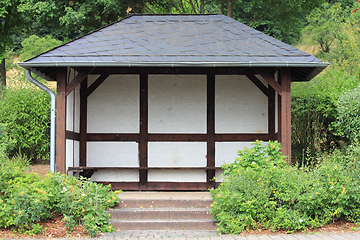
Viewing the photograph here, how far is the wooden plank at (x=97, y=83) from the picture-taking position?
812cm

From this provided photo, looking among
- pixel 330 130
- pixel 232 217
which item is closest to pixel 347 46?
pixel 330 130

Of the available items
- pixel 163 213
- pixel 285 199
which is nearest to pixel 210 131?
pixel 163 213

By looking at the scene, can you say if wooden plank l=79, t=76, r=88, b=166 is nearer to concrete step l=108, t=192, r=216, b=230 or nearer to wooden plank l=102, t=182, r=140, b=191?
wooden plank l=102, t=182, r=140, b=191

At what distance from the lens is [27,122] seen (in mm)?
10508

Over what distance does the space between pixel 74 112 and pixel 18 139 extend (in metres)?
3.53

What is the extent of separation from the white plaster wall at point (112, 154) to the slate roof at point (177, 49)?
6.67ft

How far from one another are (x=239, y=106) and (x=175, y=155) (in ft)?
6.03

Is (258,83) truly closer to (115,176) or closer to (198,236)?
(115,176)

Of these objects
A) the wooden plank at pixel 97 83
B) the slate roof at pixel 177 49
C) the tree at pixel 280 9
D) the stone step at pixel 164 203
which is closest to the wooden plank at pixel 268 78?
the slate roof at pixel 177 49

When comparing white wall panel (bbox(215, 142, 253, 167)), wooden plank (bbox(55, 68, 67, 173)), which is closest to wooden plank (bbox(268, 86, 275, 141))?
white wall panel (bbox(215, 142, 253, 167))

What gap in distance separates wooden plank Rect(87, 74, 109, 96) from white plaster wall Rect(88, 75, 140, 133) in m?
0.07

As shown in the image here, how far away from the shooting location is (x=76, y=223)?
570 centimetres

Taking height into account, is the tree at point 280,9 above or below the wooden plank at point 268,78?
above

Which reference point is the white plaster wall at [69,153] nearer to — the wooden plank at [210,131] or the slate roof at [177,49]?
the slate roof at [177,49]
